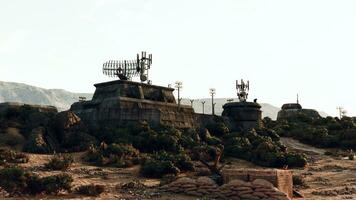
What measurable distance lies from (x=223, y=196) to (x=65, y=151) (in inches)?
626

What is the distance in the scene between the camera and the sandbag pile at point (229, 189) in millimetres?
17453

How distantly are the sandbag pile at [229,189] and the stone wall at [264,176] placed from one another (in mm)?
372

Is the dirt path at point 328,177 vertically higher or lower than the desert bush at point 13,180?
lower

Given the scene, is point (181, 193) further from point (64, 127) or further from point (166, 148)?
point (64, 127)

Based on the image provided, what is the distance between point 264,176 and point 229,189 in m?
1.75

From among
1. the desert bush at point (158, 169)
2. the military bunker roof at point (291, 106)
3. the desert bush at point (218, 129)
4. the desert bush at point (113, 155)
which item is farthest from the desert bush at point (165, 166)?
the military bunker roof at point (291, 106)

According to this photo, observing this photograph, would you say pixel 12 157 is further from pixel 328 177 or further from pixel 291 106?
pixel 291 106

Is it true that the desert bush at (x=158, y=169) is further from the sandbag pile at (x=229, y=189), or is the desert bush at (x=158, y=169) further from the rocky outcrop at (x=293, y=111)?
the rocky outcrop at (x=293, y=111)

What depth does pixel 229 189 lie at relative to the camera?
18.1 metres

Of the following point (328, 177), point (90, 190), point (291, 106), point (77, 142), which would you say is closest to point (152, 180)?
point (90, 190)

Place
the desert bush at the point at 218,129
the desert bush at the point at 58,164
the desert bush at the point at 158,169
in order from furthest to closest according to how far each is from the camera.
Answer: the desert bush at the point at 218,129
the desert bush at the point at 158,169
the desert bush at the point at 58,164

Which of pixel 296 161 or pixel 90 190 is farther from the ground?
pixel 296 161

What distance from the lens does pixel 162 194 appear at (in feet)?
62.0

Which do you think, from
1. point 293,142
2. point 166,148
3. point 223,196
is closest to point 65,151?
point 166,148
